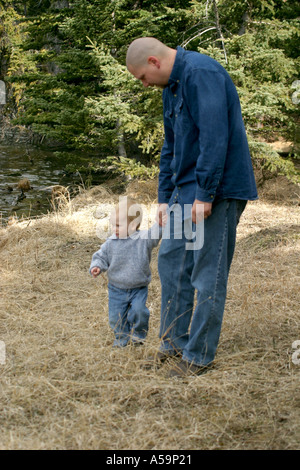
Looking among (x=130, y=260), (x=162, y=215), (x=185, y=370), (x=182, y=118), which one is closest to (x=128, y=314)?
(x=130, y=260)

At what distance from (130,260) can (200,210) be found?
Result: 84 cm

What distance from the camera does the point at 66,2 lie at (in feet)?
42.4

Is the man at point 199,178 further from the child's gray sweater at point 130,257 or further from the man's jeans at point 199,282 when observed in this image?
the child's gray sweater at point 130,257

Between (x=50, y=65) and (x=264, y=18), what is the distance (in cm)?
787

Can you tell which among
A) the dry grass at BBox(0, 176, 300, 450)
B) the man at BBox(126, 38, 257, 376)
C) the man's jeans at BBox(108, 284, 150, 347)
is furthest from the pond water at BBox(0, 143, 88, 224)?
the man at BBox(126, 38, 257, 376)

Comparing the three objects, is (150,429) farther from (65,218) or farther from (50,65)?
(50,65)

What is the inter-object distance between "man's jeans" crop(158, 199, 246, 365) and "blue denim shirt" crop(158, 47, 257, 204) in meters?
0.14

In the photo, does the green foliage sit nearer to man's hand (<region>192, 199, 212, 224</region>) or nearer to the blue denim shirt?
the blue denim shirt

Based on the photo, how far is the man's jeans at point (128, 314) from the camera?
339cm

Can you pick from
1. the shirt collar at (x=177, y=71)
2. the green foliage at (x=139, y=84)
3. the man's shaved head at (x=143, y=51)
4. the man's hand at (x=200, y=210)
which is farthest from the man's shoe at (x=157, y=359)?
the green foliage at (x=139, y=84)

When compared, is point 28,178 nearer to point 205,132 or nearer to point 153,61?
point 153,61

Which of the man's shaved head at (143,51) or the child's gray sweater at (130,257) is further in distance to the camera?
the child's gray sweater at (130,257)

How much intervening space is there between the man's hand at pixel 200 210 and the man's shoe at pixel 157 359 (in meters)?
0.94
